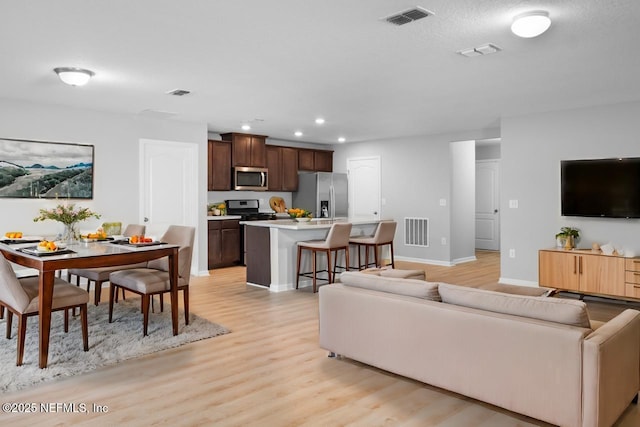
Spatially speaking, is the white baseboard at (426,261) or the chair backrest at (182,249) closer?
the chair backrest at (182,249)

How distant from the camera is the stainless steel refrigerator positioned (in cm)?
909

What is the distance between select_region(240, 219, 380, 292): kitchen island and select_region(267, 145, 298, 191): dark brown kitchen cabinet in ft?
8.59

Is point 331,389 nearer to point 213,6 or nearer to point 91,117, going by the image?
point 213,6

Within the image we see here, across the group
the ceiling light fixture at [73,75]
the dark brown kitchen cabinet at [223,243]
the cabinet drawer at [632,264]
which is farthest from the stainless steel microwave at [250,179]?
the cabinet drawer at [632,264]

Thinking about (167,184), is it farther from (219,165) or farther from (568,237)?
(568,237)

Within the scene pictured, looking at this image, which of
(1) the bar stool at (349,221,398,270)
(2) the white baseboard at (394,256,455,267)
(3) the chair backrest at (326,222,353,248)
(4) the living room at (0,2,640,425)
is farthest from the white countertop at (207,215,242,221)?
(2) the white baseboard at (394,256,455,267)

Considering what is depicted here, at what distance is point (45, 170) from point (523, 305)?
559 cm

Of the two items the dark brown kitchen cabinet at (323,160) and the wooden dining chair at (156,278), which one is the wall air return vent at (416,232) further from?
the wooden dining chair at (156,278)

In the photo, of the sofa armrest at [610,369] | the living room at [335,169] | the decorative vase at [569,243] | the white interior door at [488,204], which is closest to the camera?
the sofa armrest at [610,369]

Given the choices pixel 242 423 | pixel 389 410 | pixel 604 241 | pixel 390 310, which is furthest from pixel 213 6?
pixel 604 241

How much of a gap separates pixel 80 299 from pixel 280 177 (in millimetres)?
5754

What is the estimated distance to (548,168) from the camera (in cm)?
612

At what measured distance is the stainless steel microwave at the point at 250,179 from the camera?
26.9 feet

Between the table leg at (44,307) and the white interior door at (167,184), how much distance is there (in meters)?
3.23
